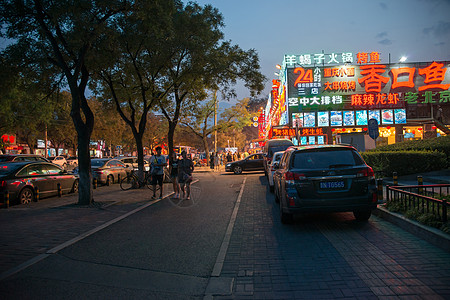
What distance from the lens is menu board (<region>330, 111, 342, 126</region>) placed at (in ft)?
152

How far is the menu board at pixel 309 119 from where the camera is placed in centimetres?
4669

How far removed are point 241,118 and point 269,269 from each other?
1489 inches

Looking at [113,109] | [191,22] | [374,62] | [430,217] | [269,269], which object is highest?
[374,62]

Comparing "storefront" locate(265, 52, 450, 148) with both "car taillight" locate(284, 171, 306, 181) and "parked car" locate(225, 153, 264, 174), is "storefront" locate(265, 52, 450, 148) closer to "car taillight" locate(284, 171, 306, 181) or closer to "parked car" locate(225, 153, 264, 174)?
"parked car" locate(225, 153, 264, 174)

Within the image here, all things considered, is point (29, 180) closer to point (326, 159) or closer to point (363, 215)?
point (326, 159)

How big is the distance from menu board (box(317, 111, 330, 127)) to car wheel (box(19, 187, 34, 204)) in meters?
39.7

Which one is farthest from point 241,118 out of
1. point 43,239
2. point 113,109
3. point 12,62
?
point 43,239

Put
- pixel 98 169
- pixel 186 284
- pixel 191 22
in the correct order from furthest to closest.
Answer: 1. pixel 98 169
2. pixel 191 22
3. pixel 186 284

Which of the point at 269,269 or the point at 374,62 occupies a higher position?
the point at 374,62

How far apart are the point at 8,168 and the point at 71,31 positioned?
5218mm

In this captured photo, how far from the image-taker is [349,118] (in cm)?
4628

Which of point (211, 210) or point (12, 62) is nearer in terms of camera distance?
point (211, 210)

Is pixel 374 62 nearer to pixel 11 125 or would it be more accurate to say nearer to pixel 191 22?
pixel 191 22

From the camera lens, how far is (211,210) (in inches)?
400
